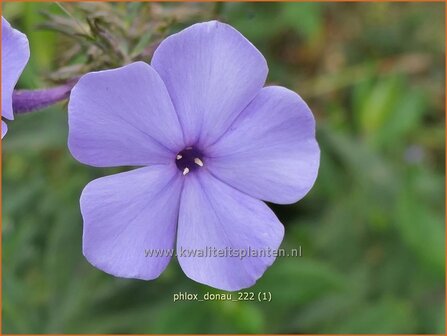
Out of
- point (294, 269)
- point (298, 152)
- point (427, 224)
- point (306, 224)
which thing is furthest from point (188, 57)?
point (306, 224)

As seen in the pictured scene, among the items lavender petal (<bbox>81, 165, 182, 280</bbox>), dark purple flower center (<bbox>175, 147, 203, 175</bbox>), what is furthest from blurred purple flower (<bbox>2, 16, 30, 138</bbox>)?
dark purple flower center (<bbox>175, 147, 203, 175</bbox>)

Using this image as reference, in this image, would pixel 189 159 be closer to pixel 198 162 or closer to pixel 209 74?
pixel 198 162

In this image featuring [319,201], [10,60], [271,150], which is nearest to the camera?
[10,60]

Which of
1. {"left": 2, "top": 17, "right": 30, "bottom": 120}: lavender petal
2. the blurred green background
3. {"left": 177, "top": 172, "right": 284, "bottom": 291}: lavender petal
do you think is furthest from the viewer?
the blurred green background

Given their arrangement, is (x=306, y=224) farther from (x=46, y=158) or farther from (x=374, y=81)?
(x=46, y=158)

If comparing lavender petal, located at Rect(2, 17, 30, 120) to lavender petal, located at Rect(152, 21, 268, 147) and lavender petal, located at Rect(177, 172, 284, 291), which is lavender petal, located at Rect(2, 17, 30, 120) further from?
lavender petal, located at Rect(177, 172, 284, 291)

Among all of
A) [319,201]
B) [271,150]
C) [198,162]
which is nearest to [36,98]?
[198,162]
